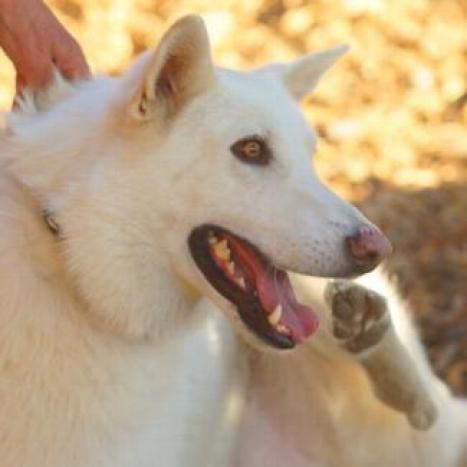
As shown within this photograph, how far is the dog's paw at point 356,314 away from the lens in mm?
3021

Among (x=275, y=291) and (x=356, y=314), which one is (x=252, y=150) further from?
(x=356, y=314)

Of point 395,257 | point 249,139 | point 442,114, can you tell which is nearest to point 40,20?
point 249,139

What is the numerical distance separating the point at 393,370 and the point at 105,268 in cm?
94

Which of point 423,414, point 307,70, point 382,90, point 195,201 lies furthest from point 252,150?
point 382,90

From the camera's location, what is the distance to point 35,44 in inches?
118

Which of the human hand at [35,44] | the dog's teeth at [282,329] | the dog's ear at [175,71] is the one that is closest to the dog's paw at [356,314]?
the dog's teeth at [282,329]

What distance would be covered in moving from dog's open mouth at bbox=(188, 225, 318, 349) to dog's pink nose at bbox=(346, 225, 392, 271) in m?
0.16

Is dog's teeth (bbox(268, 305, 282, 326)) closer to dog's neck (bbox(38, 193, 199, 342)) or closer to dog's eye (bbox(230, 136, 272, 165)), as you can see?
dog's neck (bbox(38, 193, 199, 342))

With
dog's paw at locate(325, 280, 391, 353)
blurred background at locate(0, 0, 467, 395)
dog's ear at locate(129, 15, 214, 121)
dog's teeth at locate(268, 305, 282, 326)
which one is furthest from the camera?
blurred background at locate(0, 0, 467, 395)

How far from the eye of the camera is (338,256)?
254 centimetres

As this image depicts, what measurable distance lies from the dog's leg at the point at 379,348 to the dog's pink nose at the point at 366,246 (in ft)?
1.56

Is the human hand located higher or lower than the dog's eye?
lower

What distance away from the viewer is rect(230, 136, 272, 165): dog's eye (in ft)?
8.53

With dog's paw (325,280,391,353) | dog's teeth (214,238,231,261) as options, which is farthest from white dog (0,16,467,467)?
dog's paw (325,280,391,353)
